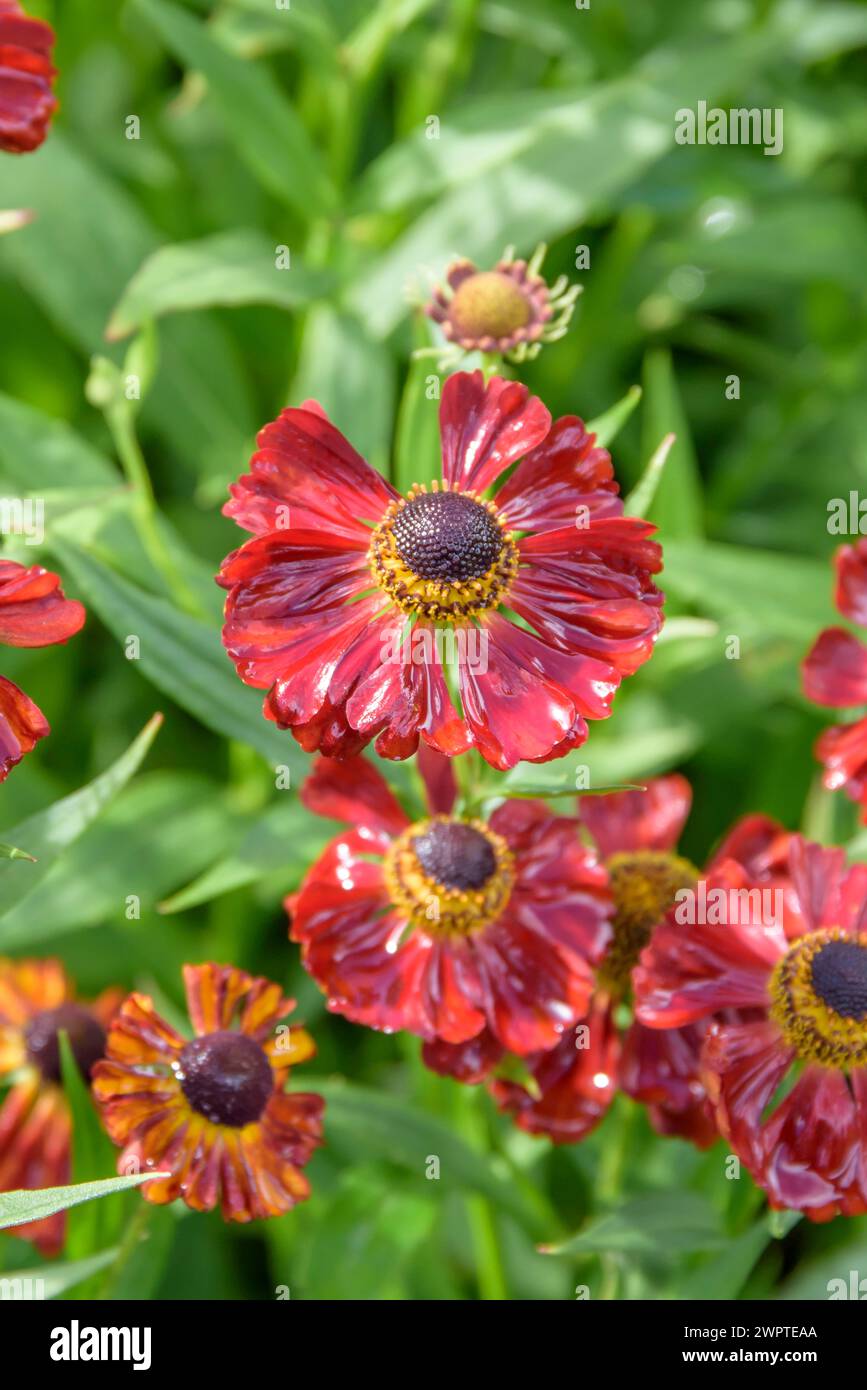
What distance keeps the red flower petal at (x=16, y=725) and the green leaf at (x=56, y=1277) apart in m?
0.37

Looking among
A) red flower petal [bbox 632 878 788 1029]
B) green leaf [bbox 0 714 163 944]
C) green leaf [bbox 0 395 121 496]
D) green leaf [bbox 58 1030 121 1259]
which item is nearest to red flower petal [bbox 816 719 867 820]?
red flower petal [bbox 632 878 788 1029]

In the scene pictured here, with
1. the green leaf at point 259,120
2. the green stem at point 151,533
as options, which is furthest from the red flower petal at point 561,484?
the green leaf at point 259,120

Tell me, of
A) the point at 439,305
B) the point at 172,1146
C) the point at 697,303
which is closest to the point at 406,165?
the point at 439,305

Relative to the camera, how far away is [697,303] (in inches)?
80.0

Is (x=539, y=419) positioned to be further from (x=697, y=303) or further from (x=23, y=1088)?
(x=697, y=303)

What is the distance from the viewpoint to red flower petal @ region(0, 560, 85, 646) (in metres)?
0.91

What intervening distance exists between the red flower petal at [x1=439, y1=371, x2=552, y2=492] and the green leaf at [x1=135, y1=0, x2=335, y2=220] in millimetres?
632

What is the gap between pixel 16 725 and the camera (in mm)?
904

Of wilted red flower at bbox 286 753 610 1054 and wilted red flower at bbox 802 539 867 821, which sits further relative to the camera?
wilted red flower at bbox 802 539 867 821

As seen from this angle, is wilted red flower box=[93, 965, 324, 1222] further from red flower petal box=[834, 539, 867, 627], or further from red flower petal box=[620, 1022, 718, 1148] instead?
red flower petal box=[834, 539, 867, 627]

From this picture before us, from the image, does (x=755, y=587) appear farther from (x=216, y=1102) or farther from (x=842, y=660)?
(x=216, y=1102)

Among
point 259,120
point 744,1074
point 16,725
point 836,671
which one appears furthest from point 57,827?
point 259,120

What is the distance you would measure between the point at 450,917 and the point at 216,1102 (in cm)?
20

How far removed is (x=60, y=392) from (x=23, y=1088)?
3.17 ft
